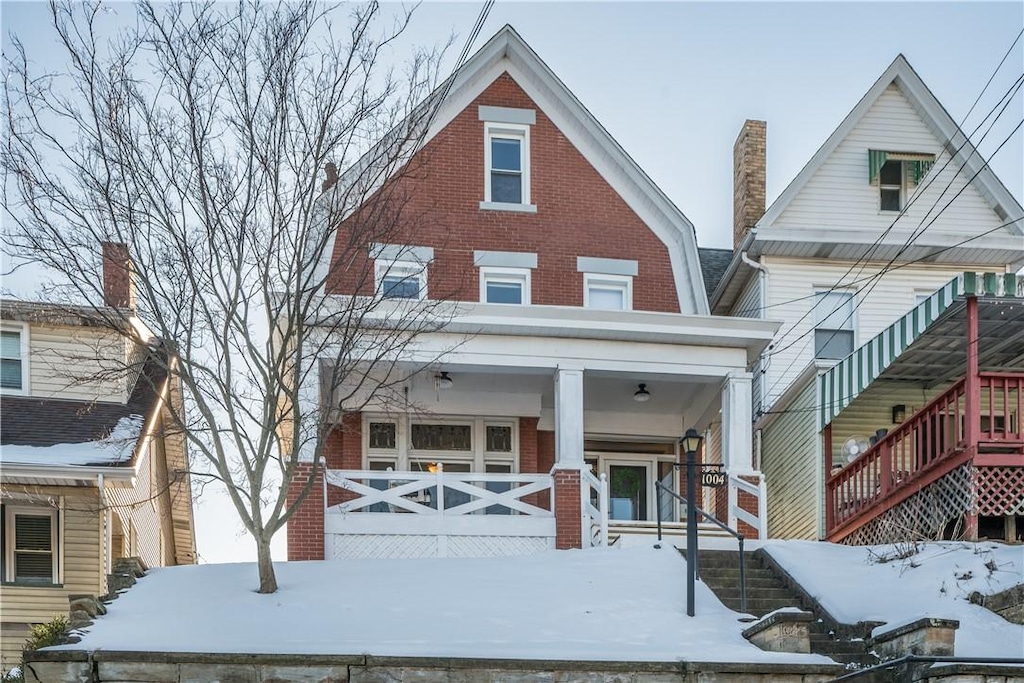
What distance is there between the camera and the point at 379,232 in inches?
607

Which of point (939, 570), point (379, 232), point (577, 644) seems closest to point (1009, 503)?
point (939, 570)

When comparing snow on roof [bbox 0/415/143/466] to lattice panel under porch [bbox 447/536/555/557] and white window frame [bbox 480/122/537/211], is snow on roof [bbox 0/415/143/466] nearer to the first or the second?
lattice panel under porch [bbox 447/536/555/557]

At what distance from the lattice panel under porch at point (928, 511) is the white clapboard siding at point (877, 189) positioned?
7879 millimetres

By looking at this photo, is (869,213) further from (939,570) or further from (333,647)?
(333,647)

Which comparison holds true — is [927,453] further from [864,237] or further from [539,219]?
[539,219]

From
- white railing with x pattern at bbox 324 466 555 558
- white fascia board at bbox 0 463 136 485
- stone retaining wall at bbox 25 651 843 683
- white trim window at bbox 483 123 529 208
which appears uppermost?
white trim window at bbox 483 123 529 208

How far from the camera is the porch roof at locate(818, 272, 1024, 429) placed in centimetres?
1633

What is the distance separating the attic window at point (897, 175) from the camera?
Answer: 24031 mm

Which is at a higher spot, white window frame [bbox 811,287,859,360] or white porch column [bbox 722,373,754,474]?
white window frame [bbox 811,287,859,360]

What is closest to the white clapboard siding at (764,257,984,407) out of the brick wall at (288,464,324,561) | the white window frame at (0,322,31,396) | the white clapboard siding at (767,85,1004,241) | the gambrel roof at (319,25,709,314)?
the white clapboard siding at (767,85,1004,241)

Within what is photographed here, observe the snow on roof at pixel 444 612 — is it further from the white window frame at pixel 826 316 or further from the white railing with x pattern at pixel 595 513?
the white window frame at pixel 826 316

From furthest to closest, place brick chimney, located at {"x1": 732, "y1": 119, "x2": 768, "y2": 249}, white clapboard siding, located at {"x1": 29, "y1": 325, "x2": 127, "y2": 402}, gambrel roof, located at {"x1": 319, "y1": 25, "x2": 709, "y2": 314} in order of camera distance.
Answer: brick chimney, located at {"x1": 732, "y1": 119, "x2": 768, "y2": 249}, gambrel roof, located at {"x1": 319, "y1": 25, "x2": 709, "y2": 314}, white clapboard siding, located at {"x1": 29, "y1": 325, "x2": 127, "y2": 402}

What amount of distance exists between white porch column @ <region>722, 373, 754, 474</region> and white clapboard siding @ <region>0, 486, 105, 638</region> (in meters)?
9.13

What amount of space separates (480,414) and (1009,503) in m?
8.77
